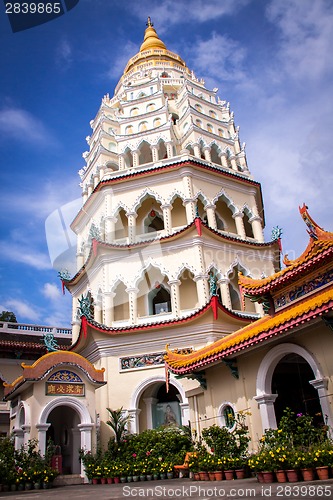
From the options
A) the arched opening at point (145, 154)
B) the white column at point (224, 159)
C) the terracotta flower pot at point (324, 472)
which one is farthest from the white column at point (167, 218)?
the terracotta flower pot at point (324, 472)

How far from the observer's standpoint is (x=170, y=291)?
2120 centimetres

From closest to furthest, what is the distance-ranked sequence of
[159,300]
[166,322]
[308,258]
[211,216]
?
[308,258]
[166,322]
[211,216]
[159,300]

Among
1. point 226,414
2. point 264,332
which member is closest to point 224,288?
point 226,414

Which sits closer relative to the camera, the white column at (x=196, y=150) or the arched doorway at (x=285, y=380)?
the arched doorway at (x=285, y=380)

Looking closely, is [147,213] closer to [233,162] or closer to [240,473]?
[233,162]

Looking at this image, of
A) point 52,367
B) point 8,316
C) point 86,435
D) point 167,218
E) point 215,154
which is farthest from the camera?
point 8,316

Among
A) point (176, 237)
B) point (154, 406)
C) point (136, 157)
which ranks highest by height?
point (136, 157)

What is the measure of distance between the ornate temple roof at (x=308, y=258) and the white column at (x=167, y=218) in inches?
344

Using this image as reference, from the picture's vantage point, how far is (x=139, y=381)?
18.5 m

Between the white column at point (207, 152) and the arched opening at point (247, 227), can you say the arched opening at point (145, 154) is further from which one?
the arched opening at point (247, 227)

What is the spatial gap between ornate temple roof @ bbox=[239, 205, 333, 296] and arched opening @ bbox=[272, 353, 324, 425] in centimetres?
292

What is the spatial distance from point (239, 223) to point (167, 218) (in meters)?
3.87

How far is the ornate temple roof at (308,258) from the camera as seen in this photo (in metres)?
11.5

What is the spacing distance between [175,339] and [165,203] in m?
7.01
